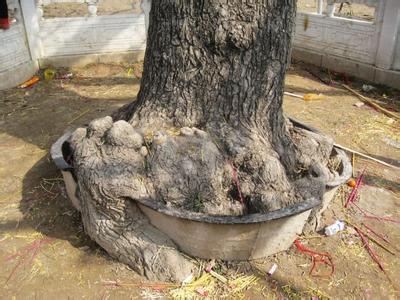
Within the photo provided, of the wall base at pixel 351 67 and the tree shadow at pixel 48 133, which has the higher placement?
the wall base at pixel 351 67

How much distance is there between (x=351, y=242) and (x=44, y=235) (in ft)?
7.64

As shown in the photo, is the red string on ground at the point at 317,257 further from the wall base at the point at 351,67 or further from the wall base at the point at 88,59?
the wall base at the point at 88,59

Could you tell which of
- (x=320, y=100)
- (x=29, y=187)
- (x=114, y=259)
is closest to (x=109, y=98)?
(x=29, y=187)

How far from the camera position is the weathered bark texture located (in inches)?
107

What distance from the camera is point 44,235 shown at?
3.16 metres

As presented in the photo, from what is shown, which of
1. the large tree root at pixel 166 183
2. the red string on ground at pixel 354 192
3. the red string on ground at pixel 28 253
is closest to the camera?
the large tree root at pixel 166 183

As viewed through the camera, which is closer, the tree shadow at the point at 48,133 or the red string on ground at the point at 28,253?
the red string on ground at the point at 28,253

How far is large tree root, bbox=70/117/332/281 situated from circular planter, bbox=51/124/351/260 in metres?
0.09

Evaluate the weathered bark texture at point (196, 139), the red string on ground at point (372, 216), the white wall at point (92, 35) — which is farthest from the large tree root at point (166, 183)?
the white wall at point (92, 35)

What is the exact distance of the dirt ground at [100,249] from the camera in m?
2.72

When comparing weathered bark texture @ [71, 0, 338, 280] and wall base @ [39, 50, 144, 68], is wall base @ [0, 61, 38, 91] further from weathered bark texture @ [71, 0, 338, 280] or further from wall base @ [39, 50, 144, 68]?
weathered bark texture @ [71, 0, 338, 280]

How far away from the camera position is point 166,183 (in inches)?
107

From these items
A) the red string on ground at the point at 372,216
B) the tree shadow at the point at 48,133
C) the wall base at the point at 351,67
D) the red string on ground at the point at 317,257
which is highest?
the wall base at the point at 351,67

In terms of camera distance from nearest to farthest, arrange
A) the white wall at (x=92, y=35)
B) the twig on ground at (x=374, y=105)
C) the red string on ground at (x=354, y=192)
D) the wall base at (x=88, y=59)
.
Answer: the red string on ground at (x=354, y=192) → the twig on ground at (x=374, y=105) → the white wall at (x=92, y=35) → the wall base at (x=88, y=59)
